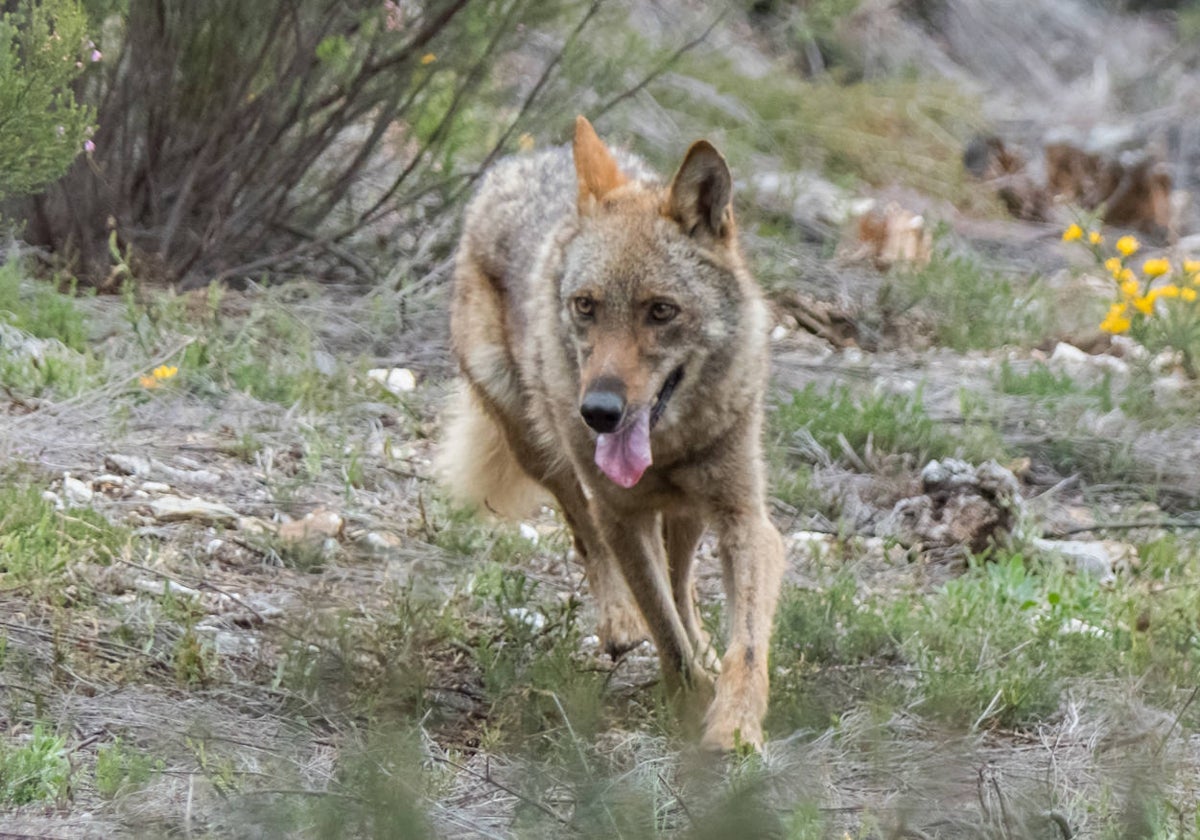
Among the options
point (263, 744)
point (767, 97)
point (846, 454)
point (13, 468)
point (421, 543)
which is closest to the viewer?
point (263, 744)

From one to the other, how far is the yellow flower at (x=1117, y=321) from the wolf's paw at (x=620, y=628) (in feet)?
11.8

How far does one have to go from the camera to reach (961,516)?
5930 mm

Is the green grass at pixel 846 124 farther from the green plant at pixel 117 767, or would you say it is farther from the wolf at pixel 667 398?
the green plant at pixel 117 767

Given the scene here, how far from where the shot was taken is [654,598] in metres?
4.61

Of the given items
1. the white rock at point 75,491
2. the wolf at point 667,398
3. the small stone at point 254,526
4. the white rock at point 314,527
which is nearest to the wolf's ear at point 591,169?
the wolf at point 667,398

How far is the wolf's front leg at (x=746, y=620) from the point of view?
4031 millimetres

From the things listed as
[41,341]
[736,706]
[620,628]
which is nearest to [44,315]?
[41,341]

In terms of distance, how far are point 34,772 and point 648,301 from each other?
2.06m

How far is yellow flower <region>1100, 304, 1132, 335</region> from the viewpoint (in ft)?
25.2

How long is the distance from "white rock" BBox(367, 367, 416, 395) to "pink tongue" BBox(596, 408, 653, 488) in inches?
119

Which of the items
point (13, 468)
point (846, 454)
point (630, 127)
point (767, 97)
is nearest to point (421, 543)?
point (13, 468)

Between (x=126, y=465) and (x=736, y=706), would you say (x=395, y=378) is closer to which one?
(x=126, y=465)

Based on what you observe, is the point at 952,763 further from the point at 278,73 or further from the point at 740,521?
the point at 278,73

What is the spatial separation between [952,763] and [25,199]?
6.92 meters
